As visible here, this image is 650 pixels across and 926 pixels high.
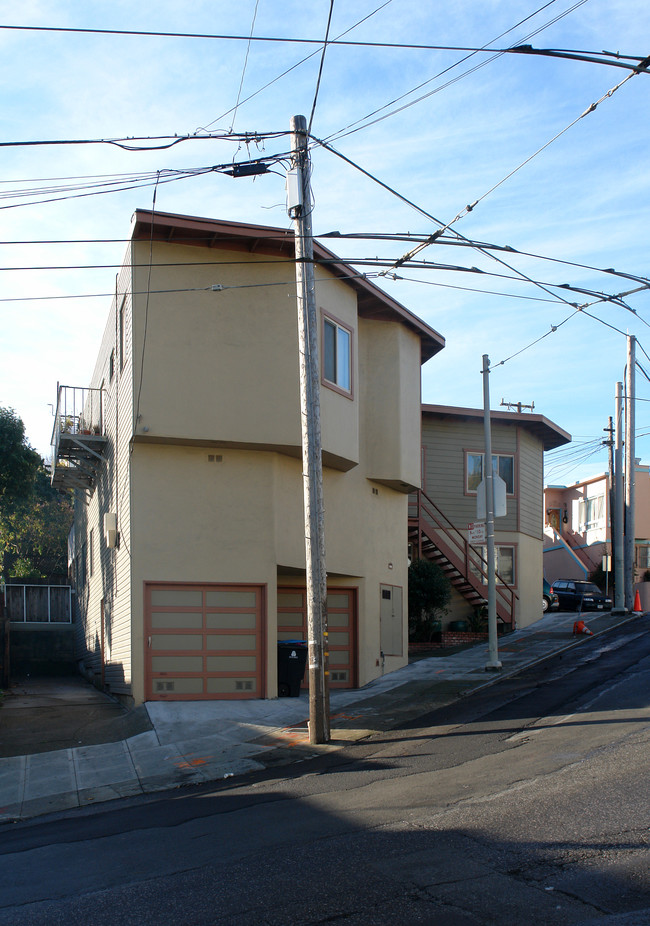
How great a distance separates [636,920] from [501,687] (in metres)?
10.1

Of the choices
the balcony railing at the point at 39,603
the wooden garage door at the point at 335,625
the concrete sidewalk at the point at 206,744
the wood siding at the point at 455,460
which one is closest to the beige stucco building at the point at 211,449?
the wooden garage door at the point at 335,625

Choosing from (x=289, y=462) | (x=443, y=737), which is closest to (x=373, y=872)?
(x=443, y=737)

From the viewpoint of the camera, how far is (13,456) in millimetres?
23797

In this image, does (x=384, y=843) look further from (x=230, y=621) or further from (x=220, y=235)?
(x=220, y=235)

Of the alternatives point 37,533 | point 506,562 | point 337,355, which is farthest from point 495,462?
point 37,533

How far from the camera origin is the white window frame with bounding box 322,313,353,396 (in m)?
17.3

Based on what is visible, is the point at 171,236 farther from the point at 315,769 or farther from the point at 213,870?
the point at 213,870

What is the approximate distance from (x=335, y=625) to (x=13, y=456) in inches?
422

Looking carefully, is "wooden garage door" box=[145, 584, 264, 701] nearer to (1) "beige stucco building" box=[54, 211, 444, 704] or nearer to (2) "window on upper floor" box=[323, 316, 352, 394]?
(1) "beige stucco building" box=[54, 211, 444, 704]

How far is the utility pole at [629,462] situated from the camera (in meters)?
27.8

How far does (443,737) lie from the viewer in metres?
11.6

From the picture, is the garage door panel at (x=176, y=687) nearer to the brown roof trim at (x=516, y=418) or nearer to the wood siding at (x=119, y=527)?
the wood siding at (x=119, y=527)

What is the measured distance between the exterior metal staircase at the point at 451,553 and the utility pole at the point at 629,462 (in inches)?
167

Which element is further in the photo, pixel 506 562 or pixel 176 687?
pixel 506 562
